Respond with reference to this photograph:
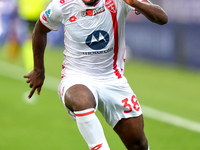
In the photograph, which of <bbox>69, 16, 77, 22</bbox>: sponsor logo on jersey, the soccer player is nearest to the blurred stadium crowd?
the soccer player

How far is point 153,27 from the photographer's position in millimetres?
16391

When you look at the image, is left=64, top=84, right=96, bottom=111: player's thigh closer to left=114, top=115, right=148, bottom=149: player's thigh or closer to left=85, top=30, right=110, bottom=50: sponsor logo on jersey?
left=85, top=30, right=110, bottom=50: sponsor logo on jersey

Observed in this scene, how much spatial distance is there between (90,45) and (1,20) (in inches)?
602

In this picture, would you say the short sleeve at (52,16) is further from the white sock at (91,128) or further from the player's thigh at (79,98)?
the white sock at (91,128)

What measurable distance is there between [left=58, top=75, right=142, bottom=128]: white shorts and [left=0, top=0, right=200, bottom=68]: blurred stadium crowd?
7635 mm

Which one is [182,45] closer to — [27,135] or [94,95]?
[27,135]

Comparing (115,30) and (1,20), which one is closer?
(115,30)

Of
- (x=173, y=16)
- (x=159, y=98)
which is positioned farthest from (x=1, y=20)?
(x=159, y=98)

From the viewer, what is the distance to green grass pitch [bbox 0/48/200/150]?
26.0 feet

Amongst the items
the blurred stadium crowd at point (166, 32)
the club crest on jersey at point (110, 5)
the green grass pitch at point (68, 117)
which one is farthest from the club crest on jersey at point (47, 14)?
the blurred stadium crowd at point (166, 32)

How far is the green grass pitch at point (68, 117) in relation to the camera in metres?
7.91

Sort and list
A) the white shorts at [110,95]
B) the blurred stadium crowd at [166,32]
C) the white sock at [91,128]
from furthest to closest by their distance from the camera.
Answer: the blurred stadium crowd at [166,32], the white shorts at [110,95], the white sock at [91,128]

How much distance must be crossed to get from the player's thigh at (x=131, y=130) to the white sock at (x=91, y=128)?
63 cm

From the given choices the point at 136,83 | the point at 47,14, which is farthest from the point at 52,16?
the point at 136,83
